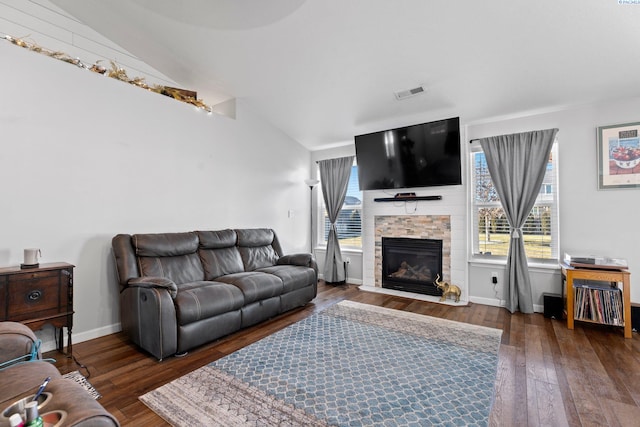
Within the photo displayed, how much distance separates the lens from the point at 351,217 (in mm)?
5340

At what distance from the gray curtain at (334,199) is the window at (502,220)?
2029 millimetres

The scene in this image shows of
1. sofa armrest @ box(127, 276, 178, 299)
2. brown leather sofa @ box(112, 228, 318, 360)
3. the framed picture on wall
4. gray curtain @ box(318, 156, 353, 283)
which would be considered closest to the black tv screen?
gray curtain @ box(318, 156, 353, 283)

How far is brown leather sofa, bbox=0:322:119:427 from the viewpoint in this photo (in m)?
0.95

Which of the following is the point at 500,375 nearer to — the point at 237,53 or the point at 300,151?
the point at 237,53

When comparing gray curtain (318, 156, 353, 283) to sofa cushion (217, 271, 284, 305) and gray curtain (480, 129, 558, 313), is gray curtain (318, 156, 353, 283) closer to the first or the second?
sofa cushion (217, 271, 284, 305)

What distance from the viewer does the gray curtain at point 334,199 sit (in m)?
5.10

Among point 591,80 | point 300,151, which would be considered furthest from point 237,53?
point 591,80

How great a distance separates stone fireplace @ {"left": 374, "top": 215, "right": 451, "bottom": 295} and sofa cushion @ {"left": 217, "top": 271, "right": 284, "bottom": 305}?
202 cm

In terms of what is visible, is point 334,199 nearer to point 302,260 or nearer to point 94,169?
point 302,260

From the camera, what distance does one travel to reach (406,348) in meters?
2.62

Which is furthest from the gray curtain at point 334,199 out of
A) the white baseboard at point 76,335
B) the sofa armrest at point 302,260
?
the white baseboard at point 76,335

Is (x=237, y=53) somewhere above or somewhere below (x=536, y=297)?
above

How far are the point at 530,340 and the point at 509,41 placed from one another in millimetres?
2818

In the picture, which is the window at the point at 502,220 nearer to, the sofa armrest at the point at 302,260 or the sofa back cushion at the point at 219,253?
the sofa armrest at the point at 302,260
